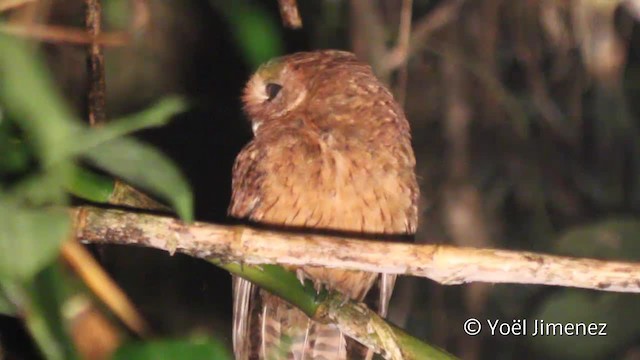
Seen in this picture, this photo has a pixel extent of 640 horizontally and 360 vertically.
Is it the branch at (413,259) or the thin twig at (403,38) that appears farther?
the thin twig at (403,38)

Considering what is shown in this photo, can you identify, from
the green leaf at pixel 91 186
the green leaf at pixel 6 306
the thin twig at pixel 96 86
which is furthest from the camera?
the thin twig at pixel 96 86

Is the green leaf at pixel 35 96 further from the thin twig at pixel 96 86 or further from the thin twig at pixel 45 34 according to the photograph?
the thin twig at pixel 96 86

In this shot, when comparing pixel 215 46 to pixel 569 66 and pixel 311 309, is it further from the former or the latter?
pixel 311 309

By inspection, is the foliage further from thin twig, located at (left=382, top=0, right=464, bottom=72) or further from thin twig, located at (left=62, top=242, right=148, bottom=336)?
thin twig, located at (left=382, top=0, right=464, bottom=72)

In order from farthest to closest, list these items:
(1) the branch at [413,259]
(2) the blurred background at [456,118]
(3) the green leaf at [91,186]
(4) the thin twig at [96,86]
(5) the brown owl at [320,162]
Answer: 1. (2) the blurred background at [456,118]
2. (5) the brown owl at [320,162]
3. (4) the thin twig at [96,86]
4. (1) the branch at [413,259]
5. (3) the green leaf at [91,186]

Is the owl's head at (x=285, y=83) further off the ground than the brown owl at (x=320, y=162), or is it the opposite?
the owl's head at (x=285, y=83)

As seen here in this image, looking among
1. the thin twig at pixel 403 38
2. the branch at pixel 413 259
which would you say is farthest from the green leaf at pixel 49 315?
the thin twig at pixel 403 38

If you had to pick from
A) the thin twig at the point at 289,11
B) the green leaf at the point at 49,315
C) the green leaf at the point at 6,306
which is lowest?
the green leaf at the point at 6,306

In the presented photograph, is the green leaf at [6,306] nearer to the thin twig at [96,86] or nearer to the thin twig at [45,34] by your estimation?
the thin twig at [45,34]
